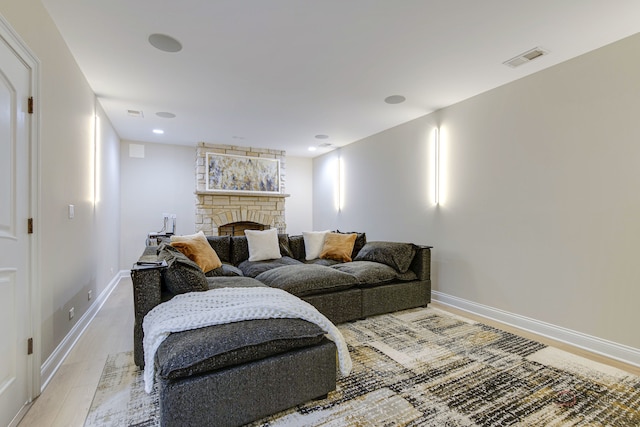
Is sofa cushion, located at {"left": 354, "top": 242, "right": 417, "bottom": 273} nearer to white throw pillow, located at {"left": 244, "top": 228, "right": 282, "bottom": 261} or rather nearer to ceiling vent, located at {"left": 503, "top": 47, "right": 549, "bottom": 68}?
white throw pillow, located at {"left": 244, "top": 228, "right": 282, "bottom": 261}

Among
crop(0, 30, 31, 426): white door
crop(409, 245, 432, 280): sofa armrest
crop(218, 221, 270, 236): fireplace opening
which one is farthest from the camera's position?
crop(218, 221, 270, 236): fireplace opening

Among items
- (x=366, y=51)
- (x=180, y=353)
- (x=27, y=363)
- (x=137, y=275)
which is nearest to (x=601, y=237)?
(x=366, y=51)

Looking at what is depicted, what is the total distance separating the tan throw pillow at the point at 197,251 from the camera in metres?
3.16

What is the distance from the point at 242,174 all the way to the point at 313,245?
8.33 feet

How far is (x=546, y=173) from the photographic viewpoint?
2.82 metres

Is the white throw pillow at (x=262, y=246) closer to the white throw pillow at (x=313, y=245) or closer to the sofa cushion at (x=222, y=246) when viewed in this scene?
the sofa cushion at (x=222, y=246)

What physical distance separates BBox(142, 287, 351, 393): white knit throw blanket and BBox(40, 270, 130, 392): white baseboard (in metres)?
0.81

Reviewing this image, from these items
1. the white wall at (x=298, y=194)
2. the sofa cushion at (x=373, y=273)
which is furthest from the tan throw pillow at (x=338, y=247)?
the white wall at (x=298, y=194)

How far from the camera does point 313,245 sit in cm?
430

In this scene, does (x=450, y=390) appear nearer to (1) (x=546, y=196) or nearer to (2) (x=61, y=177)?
(1) (x=546, y=196)

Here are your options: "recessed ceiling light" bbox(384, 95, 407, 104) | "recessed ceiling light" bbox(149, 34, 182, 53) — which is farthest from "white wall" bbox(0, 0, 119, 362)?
"recessed ceiling light" bbox(384, 95, 407, 104)

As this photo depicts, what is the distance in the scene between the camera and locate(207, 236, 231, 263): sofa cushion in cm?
390

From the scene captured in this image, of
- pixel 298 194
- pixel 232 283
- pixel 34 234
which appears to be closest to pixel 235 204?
pixel 298 194

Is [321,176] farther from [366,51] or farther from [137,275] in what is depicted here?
[137,275]
